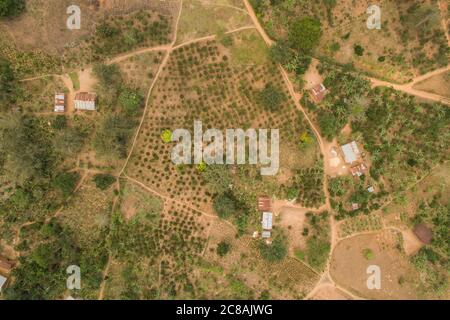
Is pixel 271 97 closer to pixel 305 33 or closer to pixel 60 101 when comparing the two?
pixel 305 33

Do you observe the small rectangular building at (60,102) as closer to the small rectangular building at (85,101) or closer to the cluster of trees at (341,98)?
the small rectangular building at (85,101)

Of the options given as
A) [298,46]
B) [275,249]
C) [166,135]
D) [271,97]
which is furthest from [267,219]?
[298,46]

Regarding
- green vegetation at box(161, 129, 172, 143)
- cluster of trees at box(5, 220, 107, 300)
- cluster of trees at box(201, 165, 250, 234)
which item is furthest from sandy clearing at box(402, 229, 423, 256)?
cluster of trees at box(5, 220, 107, 300)

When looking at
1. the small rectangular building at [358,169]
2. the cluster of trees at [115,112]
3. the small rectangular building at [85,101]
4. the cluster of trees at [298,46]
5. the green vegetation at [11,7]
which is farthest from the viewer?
the small rectangular building at [358,169]

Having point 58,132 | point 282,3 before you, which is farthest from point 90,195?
point 282,3

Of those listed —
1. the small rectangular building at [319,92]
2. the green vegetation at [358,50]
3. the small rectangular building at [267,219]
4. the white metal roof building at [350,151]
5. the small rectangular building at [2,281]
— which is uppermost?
the green vegetation at [358,50]

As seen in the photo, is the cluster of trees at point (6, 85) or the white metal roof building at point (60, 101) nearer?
the cluster of trees at point (6, 85)

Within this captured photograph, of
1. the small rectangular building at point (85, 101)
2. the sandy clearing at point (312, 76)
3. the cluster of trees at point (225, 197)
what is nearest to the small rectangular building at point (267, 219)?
the cluster of trees at point (225, 197)

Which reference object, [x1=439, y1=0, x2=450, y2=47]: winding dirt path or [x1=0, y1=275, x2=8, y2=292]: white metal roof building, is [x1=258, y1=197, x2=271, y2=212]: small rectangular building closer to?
[x1=439, y1=0, x2=450, y2=47]: winding dirt path
